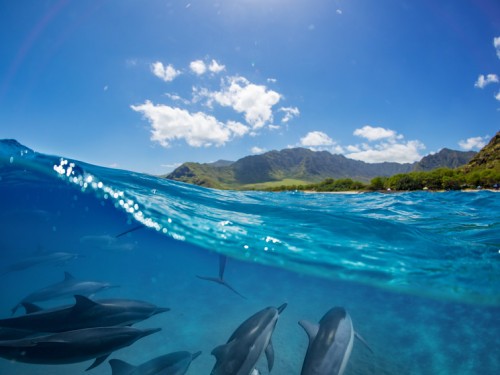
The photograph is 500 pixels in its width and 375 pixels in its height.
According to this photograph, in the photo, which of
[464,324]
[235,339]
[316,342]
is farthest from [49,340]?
[464,324]

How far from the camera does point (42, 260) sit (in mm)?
7855

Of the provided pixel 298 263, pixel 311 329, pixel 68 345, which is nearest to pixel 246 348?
pixel 311 329

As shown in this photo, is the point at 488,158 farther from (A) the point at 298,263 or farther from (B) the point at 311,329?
(B) the point at 311,329

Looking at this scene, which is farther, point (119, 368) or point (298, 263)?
point (298, 263)

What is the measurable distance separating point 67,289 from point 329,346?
6.97 meters

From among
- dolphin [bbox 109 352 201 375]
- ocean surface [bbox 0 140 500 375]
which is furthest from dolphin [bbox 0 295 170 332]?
ocean surface [bbox 0 140 500 375]

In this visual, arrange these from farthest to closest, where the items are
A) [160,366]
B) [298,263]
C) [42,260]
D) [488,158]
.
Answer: [488,158], [298,263], [42,260], [160,366]

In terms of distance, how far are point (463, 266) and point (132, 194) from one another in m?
14.0

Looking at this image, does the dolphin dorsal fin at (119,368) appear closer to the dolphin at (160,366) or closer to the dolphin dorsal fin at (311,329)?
the dolphin at (160,366)

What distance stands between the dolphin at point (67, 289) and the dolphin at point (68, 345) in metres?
3.36

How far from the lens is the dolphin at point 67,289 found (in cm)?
543

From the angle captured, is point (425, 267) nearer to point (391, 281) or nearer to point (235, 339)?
point (391, 281)

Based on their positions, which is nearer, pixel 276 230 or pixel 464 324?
pixel 276 230

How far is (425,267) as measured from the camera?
275 inches
